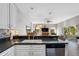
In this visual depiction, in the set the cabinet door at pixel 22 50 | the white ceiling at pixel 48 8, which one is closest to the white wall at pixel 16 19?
the white ceiling at pixel 48 8

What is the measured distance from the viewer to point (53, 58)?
106 cm

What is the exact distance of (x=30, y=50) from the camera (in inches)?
130

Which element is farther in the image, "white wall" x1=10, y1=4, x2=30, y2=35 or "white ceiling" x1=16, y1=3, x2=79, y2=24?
"white ceiling" x1=16, y1=3, x2=79, y2=24

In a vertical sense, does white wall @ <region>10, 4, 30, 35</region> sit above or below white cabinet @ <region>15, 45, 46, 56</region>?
above

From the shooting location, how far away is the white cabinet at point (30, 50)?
3.31m

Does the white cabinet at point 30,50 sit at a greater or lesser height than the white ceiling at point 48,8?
lesser

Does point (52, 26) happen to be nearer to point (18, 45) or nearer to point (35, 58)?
point (18, 45)

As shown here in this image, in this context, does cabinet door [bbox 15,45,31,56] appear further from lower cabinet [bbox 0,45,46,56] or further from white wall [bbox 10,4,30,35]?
white wall [bbox 10,4,30,35]

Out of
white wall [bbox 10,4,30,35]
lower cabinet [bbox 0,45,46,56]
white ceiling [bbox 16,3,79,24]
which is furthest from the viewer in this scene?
white ceiling [bbox 16,3,79,24]

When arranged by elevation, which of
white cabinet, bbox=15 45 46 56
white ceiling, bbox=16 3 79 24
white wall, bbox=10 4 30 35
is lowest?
white cabinet, bbox=15 45 46 56

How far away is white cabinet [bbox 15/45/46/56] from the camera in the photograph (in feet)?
10.8

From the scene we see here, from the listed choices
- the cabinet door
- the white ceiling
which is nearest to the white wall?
the white ceiling

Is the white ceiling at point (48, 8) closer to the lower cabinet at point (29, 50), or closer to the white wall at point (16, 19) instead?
the white wall at point (16, 19)

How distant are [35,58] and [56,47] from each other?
7.73 feet
